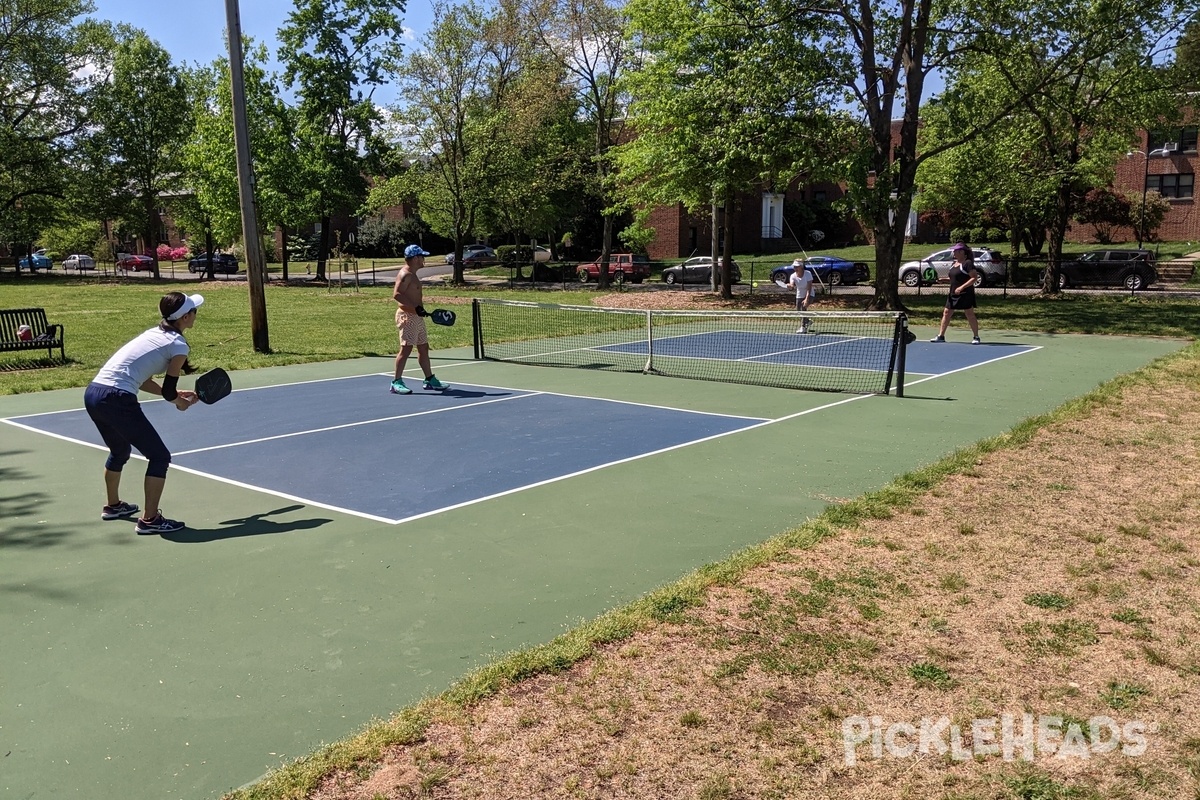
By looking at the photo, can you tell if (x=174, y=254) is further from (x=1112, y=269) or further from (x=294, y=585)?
(x=294, y=585)

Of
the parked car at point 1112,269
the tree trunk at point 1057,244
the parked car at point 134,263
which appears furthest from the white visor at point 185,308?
the parked car at point 134,263

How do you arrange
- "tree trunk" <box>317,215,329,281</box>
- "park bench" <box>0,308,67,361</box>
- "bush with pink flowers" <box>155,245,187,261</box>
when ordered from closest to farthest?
"park bench" <box>0,308,67,361</box> < "tree trunk" <box>317,215,329,281</box> < "bush with pink flowers" <box>155,245,187,261</box>

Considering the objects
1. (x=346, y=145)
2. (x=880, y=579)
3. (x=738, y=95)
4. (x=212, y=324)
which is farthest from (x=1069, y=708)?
(x=346, y=145)

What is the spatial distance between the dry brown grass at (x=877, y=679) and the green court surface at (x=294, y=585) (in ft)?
1.97

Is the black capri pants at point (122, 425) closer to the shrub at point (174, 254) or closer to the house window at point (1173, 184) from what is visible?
the house window at point (1173, 184)

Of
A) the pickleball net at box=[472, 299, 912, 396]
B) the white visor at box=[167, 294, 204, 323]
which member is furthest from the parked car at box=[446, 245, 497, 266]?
the white visor at box=[167, 294, 204, 323]

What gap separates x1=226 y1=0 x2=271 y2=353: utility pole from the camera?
15930 mm

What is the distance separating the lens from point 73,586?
5527mm

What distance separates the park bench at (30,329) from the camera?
1580cm

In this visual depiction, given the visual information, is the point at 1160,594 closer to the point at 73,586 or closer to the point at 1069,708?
the point at 1069,708

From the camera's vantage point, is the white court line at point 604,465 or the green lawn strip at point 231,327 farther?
the green lawn strip at point 231,327

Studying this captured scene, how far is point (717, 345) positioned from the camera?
19.4 metres

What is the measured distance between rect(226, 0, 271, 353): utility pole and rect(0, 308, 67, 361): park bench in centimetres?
Answer: 352

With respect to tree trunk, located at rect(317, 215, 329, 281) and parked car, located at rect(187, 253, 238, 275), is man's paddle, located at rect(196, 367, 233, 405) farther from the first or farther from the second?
parked car, located at rect(187, 253, 238, 275)
